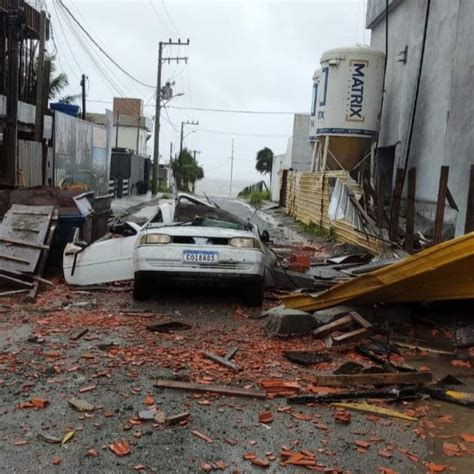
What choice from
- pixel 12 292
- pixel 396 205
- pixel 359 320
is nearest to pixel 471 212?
pixel 359 320

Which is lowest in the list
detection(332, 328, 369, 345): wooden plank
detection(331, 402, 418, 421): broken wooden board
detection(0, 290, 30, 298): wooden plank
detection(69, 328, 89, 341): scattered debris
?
detection(0, 290, 30, 298): wooden plank

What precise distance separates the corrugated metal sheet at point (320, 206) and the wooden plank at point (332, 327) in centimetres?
397

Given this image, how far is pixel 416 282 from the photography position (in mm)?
6086

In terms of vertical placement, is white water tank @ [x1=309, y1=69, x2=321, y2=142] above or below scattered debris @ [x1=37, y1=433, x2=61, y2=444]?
above

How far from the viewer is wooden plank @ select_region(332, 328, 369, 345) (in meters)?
6.00

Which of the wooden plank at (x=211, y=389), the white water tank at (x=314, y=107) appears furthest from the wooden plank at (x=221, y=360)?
the white water tank at (x=314, y=107)

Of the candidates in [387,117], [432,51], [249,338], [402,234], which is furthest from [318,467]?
[387,117]

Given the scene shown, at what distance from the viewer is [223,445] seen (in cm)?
376

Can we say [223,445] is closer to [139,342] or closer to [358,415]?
[358,415]

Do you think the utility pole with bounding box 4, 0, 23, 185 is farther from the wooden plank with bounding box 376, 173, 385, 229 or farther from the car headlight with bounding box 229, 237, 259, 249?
the wooden plank with bounding box 376, 173, 385, 229

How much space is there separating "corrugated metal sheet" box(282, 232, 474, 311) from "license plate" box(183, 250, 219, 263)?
1.03 m

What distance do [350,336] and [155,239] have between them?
288cm

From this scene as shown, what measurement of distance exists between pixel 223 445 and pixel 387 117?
16.3 meters

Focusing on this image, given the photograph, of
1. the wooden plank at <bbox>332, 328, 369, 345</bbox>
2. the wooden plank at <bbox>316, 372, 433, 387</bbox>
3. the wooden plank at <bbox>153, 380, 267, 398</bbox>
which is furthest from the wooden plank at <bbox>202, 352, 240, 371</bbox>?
the wooden plank at <bbox>332, 328, 369, 345</bbox>
